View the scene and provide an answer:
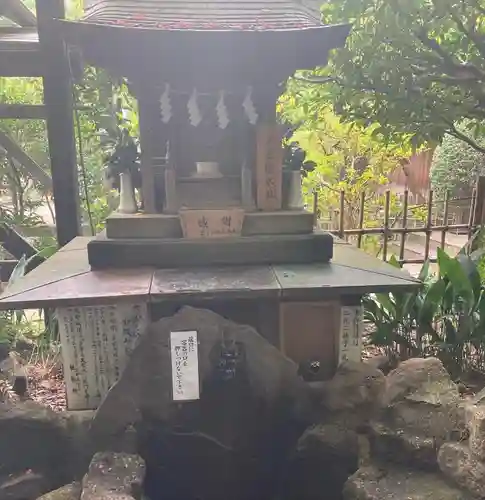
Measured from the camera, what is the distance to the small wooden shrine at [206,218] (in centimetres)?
303

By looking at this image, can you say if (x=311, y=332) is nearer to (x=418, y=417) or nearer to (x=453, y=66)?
(x=418, y=417)

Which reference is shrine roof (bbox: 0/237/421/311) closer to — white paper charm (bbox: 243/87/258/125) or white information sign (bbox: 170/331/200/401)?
white information sign (bbox: 170/331/200/401)

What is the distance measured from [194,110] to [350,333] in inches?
71.2

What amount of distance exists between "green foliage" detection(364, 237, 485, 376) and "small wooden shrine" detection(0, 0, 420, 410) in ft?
2.21

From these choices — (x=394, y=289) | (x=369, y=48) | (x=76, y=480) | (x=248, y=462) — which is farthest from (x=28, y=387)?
(x=369, y=48)

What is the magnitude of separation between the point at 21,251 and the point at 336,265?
9.86 ft

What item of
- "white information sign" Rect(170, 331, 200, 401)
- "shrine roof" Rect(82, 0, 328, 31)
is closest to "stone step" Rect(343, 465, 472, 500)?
"white information sign" Rect(170, 331, 200, 401)

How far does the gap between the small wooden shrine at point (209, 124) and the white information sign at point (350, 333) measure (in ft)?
1.45

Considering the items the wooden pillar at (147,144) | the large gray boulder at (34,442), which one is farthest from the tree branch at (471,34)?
the large gray boulder at (34,442)

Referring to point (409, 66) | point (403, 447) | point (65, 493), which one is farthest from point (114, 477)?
point (409, 66)

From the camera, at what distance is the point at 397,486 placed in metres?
2.56

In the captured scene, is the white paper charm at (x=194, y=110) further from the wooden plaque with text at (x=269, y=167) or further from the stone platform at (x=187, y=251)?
the stone platform at (x=187, y=251)

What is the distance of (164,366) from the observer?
9.28 feet

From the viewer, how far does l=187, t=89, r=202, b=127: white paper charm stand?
3.42 m
